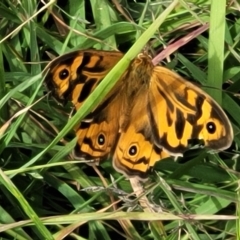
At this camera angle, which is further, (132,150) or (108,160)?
(108,160)

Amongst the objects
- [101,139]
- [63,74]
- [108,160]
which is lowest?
[108,160]

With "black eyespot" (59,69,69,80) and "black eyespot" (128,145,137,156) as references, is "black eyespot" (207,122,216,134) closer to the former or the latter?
"black eyespot" (128,145,137,156)

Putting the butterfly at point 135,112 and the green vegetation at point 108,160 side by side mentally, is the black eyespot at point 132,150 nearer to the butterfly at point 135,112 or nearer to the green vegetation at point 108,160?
the butterfly at point 135,112

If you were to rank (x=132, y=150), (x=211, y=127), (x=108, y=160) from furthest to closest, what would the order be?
(x=108, y=160)
(x=132, y=150)
(x=211, y=127)

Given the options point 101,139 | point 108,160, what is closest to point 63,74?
point 101,139

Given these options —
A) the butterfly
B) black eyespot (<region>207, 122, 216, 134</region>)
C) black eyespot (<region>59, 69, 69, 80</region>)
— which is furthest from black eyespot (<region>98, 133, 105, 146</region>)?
black eyespot (<region>207, 122, 216, 134</region>)

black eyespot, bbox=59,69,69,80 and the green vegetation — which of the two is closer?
black eyespot, bbox=59,69,69,80

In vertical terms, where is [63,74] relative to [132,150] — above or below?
above

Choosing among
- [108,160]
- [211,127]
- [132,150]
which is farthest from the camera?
[108,160]

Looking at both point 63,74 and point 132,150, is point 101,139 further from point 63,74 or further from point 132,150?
point 63,74

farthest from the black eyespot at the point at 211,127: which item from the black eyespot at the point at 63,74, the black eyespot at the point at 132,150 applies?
the black eyespot at the point at 63,74

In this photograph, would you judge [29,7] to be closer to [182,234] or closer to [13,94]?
[13,94]
